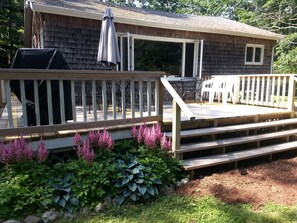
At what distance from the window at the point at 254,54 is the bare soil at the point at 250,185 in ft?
23.1

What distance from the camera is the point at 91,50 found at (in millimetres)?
7332

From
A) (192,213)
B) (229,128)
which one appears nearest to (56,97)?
(192,213)

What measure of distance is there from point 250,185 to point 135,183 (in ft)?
5.32

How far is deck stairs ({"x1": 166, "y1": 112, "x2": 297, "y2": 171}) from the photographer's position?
4.08 metres

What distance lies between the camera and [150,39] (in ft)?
27.0

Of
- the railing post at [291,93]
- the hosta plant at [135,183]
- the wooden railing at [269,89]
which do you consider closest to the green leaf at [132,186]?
the hosta plant at [135,183]

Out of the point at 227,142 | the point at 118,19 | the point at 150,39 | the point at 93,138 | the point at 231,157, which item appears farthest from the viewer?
the point at 150,39

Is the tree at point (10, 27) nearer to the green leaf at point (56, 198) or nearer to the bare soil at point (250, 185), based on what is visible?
the green leaf at point (56, 198)

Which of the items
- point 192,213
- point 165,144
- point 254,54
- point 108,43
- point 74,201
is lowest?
point 192,213

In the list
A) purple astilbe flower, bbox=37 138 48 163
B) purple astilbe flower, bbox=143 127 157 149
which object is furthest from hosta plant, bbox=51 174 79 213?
purple astilbe flower, bbox=143 127 157 149

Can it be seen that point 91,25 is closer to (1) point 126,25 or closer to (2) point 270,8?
(1) point 126,25

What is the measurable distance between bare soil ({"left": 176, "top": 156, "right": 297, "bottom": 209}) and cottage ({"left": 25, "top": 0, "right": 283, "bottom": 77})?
4.72m

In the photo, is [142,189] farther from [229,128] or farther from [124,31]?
[124,31]

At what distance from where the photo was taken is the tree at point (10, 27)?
665 inches
